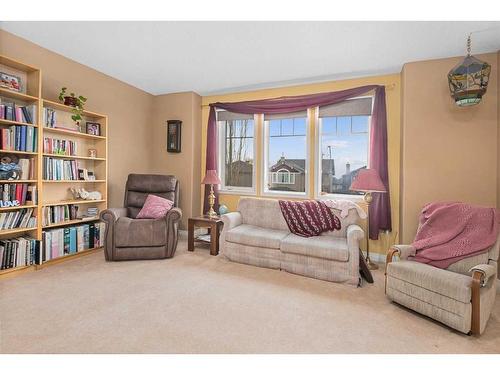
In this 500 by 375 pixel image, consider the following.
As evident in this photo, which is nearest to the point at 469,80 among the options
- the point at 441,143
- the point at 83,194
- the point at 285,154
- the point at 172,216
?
the point at 441,143

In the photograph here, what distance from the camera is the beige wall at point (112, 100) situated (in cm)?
287

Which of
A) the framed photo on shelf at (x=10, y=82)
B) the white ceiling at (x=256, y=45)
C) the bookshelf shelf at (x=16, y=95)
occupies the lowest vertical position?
the bookshelf shelf at (x=16, y=95)

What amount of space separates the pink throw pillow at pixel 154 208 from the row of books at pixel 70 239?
610 millimetres

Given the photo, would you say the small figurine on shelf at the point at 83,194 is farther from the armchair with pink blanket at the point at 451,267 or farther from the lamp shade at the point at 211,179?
the armchair with pink blanket at the point at 451,267

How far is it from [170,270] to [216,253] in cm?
78

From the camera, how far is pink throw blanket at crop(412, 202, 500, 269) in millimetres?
2168

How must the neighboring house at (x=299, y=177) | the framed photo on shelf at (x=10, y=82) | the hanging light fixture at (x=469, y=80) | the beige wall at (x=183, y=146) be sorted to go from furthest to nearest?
the beige wall at (x=183, y=146) → the neighboring house at (x=299, y=177) → the framed photo on shelf at (x=10, y=82) → the hanging light fixture at (x=469, y=80)

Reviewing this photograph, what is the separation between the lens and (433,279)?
1.93 metres

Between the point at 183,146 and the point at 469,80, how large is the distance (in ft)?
12.8

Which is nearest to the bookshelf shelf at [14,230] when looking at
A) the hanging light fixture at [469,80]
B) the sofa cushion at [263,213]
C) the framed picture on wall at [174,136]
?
the framed picture on wall at [174,136]

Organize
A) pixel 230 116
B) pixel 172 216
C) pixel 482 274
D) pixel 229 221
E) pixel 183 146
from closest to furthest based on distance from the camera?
pixel 482 274, pixel 172 216, pixel 229 221, pixel 230 116, pixel 183 146

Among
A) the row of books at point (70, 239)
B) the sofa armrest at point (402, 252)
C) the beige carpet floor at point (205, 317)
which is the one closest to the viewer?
the beige carpet floor at point (205, 317)

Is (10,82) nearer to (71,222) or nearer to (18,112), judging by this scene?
(18,112)

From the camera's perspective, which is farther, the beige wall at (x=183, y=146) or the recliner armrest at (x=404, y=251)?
the beige wall at (x=183, y=146)
